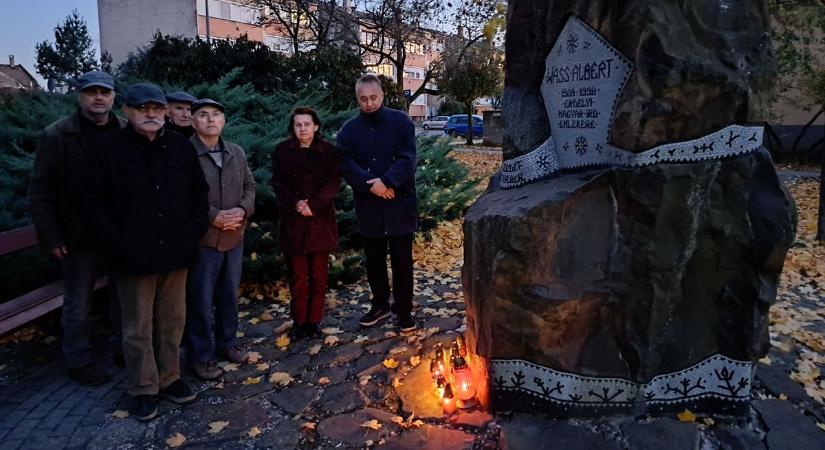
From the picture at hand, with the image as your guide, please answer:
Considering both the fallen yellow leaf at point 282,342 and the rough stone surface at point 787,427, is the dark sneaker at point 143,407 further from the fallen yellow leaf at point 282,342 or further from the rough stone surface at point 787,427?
the rough stone surface at point 787,427

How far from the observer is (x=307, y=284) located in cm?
443

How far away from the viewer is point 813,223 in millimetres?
8336

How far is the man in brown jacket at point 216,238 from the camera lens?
12.1 ft

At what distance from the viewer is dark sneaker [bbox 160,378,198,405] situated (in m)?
3.50

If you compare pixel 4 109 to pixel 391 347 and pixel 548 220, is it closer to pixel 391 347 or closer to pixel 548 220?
pixel 391 347

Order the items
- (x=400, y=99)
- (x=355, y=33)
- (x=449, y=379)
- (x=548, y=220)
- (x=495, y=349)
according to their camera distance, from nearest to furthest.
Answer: (x=548, y=220) < (x=495, y=349) < (x=449, y=379) < (x=400, y=99) < (x=355, y=33)

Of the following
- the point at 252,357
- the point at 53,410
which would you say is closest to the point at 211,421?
the point at 252,357

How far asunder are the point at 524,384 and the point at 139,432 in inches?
87.0

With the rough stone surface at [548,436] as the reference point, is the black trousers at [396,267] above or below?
above

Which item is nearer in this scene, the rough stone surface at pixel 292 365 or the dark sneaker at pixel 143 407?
the dark sneaker at pixel 143 407

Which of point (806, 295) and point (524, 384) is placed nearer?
point (524, 384)

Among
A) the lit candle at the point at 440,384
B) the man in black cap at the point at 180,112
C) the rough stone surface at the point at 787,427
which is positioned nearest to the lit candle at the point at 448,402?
the lit candle at the point at 440,384

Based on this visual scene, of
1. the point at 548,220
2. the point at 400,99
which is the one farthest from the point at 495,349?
the point at 400,99

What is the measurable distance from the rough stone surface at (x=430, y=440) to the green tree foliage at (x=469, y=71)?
20776 millimetres
